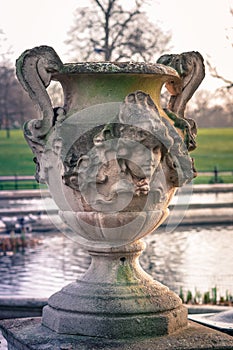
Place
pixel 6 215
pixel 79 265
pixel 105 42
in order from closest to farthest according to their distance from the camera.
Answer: pixel 79 265, pixel 6 215, pixel 105 42

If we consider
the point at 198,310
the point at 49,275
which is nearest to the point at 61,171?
the point at 198,310

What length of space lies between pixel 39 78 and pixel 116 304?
1.78 metres

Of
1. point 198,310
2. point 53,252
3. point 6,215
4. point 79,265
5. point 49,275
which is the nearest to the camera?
point 198,310

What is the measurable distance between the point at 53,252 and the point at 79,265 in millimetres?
2226

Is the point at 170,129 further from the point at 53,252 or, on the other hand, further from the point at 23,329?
the point at 53,252

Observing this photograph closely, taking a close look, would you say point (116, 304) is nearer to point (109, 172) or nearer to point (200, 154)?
point (109, 172)

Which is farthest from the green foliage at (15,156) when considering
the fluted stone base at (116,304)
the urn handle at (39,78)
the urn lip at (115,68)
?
the urn lip at (115,68)

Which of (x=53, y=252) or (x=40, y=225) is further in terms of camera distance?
(x=40, y=225)

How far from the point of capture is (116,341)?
801 cm

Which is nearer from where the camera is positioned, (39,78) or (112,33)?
(39,78)

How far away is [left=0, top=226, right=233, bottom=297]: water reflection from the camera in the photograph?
50.9ft

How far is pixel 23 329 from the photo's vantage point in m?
8.48

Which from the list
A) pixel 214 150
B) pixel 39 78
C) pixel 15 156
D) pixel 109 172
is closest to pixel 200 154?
pixel 214 150

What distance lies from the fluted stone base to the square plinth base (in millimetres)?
59
